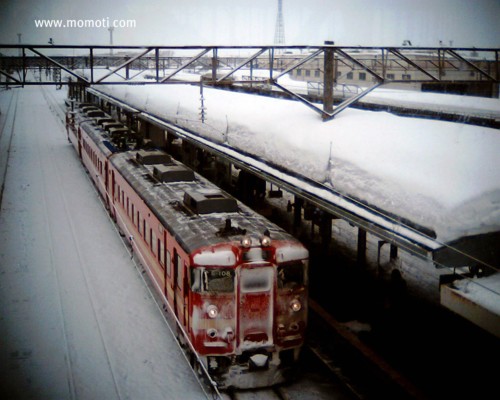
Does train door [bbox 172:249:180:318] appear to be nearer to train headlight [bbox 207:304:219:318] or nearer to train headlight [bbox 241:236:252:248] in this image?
train headlight [bbox 207:304:219:318]

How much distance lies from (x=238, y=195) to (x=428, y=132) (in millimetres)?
8598

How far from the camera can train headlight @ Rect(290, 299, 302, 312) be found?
828cm

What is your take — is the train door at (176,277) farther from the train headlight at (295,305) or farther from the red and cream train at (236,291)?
the train headlight at (295,305)

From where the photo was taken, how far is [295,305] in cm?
830

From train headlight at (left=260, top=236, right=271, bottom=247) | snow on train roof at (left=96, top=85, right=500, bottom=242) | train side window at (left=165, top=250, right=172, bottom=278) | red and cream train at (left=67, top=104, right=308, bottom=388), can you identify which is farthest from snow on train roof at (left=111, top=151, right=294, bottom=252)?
snow on train roof at (left=96, top=85, right=500, bottom=242)

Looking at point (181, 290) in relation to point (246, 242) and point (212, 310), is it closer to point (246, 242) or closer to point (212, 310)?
point (212, 310)

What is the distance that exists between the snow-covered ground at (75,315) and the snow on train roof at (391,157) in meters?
4.13

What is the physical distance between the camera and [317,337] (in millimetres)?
10375

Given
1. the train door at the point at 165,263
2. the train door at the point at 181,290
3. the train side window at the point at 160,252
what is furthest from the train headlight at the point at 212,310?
the train side window at the point at 160,252

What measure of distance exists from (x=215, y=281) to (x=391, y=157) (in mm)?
3209

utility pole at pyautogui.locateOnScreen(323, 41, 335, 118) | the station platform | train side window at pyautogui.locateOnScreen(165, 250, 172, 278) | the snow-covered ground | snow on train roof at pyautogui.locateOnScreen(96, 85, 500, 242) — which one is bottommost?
the snow-covered ground

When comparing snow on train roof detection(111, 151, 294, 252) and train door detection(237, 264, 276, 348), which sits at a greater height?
snow on train roof detection(111, 151, 294, 252)

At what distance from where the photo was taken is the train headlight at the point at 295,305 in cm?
828

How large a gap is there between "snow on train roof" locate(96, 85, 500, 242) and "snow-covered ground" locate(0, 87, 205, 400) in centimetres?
413
